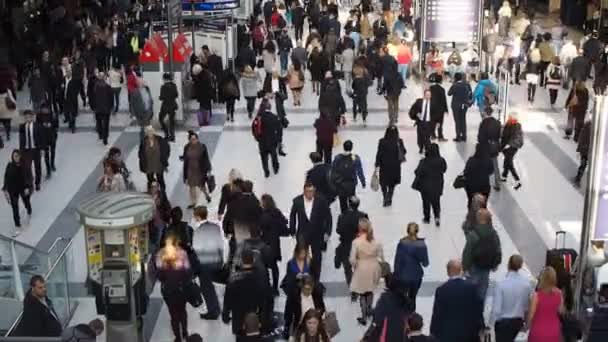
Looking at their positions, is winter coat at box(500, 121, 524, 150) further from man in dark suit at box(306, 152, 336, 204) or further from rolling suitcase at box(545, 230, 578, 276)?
rolling suitcase at box(545, 230, 578, 276)

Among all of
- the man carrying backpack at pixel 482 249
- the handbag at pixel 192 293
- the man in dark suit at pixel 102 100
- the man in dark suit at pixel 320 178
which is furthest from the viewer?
the man in dark suit at pixel 102 100

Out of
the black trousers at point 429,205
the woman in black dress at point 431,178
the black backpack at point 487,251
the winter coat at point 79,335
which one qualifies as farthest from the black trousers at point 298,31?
the winter coat at point 79,335

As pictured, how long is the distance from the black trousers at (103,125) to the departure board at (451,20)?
28.4ft

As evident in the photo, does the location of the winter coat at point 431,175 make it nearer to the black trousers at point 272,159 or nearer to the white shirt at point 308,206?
the white shirt at point 308,206

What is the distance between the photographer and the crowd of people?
32.4 ft

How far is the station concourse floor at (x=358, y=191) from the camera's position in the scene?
507 inches

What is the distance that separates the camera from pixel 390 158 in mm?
15141

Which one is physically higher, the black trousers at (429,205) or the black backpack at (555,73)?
the black backpack at (555,73)

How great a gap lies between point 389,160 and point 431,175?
35.8 inches

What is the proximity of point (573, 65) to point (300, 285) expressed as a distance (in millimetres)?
13839

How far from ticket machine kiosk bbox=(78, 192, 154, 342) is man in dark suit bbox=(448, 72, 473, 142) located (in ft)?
27.9

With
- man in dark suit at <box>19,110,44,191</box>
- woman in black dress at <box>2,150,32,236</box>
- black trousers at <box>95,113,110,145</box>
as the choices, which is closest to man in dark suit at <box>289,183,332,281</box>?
woman in black dress at <box>2,150,32,236</box>

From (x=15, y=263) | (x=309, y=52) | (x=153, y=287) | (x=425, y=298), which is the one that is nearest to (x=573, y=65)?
(x=309, y=52)

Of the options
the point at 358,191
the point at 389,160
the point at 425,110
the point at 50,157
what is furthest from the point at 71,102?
the point at 389,160
